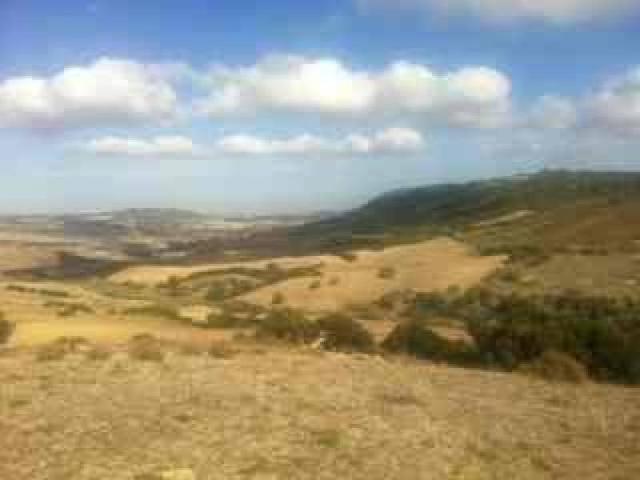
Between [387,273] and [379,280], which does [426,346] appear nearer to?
[379,280]

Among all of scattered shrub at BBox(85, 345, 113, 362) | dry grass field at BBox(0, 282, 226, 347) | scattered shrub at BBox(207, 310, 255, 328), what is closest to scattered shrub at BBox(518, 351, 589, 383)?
dry grass field at BBox(0, 282, 226, 347)

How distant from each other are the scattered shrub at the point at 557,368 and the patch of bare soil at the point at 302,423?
2.14 ft

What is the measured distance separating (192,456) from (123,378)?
523 centimetres

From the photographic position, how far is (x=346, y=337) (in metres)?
20.7

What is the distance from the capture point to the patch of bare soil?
9555 millimetres

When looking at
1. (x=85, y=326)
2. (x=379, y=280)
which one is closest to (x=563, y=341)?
(x=85, y=326)

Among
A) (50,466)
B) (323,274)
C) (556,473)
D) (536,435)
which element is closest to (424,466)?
(556,473)

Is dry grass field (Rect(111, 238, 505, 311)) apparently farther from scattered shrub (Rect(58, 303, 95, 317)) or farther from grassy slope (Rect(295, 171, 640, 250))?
scattered shrub (Rect(58, 303, 95, 317))

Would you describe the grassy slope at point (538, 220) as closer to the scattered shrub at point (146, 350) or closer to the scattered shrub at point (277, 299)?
the scattered shrub at point (277, 299)

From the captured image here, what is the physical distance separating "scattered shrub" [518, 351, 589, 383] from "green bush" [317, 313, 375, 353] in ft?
15.1

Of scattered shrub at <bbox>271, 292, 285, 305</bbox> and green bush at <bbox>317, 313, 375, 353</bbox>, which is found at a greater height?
green bush at <bbox>317, 313, 375, 353</bbox>

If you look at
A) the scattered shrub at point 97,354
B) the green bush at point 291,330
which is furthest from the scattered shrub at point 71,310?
the scattered shrub at point 97,354

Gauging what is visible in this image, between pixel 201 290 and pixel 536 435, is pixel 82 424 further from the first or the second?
pixel 201 290

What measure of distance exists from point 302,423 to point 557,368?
6642mm
